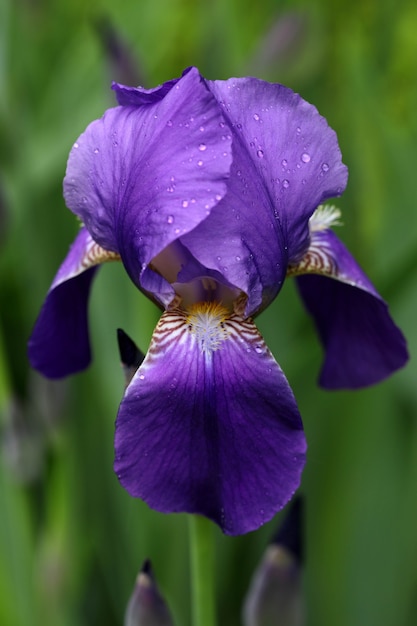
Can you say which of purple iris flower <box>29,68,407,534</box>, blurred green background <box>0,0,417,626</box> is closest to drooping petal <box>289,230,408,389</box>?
purple iris flower <box>29,68,407,534</box>

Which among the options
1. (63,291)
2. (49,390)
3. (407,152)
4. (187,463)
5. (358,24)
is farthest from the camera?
(358,24)

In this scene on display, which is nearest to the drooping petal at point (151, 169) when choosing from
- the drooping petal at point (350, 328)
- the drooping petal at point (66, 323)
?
the drooping petal at point (66, 323)

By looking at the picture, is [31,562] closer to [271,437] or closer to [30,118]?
[271,437]

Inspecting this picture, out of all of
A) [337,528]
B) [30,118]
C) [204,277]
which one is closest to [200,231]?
[204,277]

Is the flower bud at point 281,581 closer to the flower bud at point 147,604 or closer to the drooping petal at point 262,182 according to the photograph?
the flower bud at point 147,604

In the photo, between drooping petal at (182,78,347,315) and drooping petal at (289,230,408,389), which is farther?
drooping petal at (289,230,408,389)

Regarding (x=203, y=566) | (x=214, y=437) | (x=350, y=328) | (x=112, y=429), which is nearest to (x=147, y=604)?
(x=203, y=566)

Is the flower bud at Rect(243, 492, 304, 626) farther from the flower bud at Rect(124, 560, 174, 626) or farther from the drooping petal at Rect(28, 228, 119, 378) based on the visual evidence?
the drooping petal at Rect(28, 228, 119, 378)

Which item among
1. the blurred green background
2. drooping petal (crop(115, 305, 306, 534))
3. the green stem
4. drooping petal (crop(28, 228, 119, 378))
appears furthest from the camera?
the blurred green background
